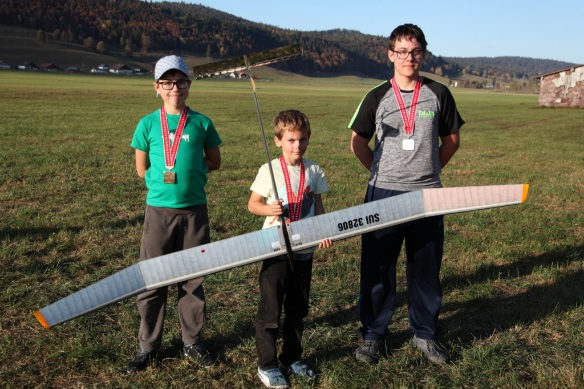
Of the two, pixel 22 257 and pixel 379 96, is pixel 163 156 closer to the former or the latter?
pixel 379 96

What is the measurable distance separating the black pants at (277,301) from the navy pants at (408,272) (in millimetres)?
619

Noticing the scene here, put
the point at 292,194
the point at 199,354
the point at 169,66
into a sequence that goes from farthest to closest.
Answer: the point at 199,354
the point at 169,66
the point at 292,194

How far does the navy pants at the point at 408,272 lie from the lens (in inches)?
158

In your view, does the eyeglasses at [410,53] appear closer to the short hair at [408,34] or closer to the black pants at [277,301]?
the short hair at [408,34]

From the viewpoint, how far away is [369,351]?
406 centimetres

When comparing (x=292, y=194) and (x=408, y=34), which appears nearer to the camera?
(x=292, y=194)

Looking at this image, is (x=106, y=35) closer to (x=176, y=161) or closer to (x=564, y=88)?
(x=564, y=88)

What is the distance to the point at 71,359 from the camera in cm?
396

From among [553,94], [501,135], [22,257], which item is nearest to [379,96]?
[22,257]

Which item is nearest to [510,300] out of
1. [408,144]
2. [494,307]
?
[494,307]

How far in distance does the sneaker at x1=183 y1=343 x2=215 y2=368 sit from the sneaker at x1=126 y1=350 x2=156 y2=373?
249 mm

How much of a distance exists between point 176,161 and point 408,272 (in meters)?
1.95

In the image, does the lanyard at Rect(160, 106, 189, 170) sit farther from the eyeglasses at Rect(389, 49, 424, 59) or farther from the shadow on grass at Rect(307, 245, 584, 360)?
the shadow on grass at Rect(307, 245, 584, 360)

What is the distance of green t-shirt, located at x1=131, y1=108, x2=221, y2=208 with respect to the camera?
149 inches
